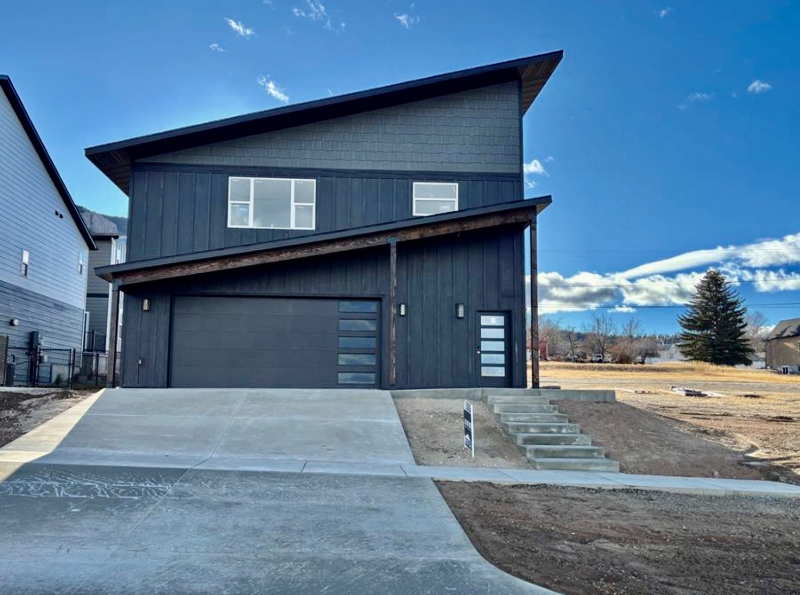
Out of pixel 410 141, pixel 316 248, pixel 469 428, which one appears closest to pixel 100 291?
pixel 316 248

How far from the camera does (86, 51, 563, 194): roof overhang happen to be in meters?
12.8

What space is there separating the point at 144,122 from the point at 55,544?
44.9 feet

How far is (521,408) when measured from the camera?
36.1 feet

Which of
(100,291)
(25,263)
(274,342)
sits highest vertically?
(25,263)

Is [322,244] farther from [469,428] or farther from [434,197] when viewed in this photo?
[469,428]

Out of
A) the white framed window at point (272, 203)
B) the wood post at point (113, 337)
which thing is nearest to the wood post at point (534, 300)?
the white framed window at point (272, 203)

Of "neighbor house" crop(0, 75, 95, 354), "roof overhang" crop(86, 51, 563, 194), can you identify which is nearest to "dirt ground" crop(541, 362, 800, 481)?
"roof overhang" crop(86, 51, 563, 194)

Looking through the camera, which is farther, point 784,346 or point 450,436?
point 784,346

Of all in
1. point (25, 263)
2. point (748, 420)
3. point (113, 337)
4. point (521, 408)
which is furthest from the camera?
point (25, 263)

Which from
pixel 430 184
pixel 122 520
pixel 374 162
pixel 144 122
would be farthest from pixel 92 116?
pixel 122 520

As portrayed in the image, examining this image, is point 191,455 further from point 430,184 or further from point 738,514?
point 430,184

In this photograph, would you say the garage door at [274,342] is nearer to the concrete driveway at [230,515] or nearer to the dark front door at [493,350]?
A: the dark front door at [493,350]

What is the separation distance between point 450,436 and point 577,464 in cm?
206

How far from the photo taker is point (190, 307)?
12891 mm
